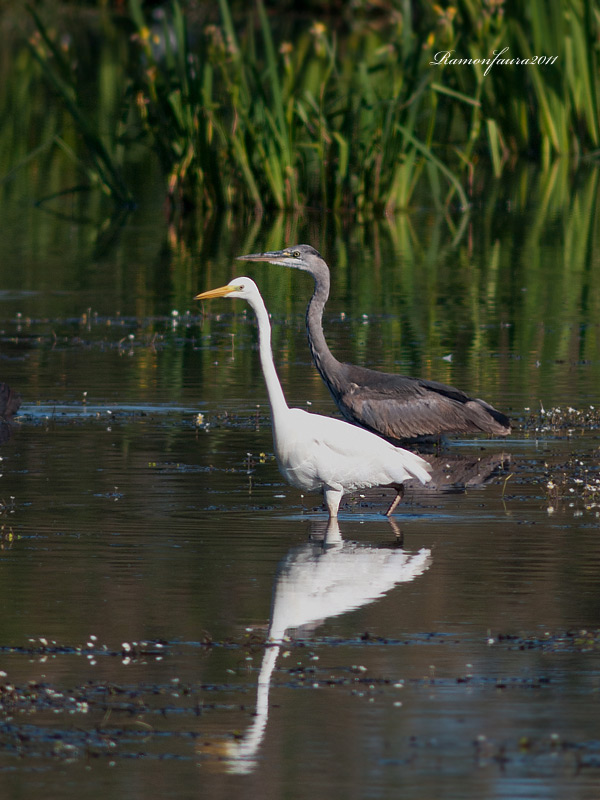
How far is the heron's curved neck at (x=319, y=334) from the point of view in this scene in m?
11.9

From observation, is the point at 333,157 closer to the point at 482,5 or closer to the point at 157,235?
the point at 157,235

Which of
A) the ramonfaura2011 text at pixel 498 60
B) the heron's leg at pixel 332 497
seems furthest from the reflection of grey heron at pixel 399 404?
the ramonfaura2011 text at pixel 498 60

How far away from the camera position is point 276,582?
7832mm

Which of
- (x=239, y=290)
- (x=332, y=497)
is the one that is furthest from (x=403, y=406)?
(x=332, y=497)

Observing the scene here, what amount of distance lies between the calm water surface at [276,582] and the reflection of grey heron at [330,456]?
0.84ft

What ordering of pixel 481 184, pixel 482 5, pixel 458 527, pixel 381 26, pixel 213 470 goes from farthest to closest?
pixel 381 26 → pixel 481 184 → pixel 482 5 → pixel 213 470 → pixel 458 527

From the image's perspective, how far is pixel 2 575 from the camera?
315 inches

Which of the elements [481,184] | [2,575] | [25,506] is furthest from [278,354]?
[481,184]

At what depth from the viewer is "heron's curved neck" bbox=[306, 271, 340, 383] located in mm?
11883

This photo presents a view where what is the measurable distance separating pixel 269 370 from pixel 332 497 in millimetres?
830

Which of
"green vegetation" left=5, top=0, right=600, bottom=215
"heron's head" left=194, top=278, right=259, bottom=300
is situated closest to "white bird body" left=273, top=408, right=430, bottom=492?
"heron's head" left=194, top=278, right=259, bottom=300

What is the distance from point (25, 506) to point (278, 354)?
19.6 feet

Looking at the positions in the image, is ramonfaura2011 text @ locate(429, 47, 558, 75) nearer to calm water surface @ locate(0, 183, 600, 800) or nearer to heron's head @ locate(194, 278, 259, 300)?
calm water surface @ locate(0, 183, 600, 800)

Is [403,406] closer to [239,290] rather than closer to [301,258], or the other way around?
[301,258]
